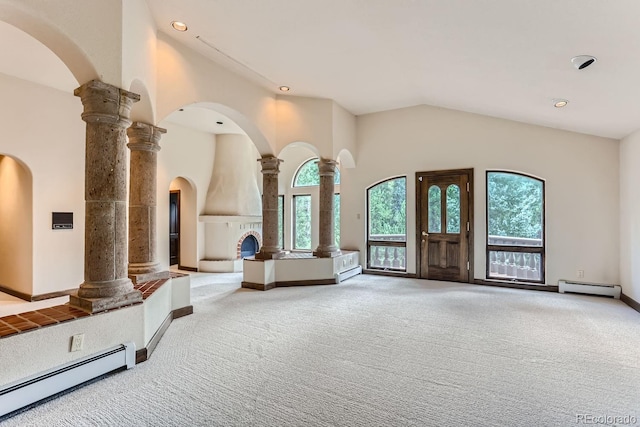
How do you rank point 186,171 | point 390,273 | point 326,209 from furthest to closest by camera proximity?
point 186,171
point 390,273
point 326,209

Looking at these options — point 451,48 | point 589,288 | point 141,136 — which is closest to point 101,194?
point 141,136

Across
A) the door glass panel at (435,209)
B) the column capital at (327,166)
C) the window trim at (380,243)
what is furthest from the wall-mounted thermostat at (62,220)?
the door glass panel at (435,209)

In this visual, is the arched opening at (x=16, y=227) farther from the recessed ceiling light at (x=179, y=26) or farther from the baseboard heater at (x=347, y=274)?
the baseboard heater at (x=347, y=274)

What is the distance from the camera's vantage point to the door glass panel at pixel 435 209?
6.66m

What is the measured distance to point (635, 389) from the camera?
2477 millimetres

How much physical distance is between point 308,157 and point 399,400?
760cm

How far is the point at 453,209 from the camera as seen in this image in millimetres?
6531

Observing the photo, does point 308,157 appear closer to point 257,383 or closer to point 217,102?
point 217,102

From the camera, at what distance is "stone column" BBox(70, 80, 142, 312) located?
273cm

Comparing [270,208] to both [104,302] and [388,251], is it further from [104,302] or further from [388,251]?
[104,302]

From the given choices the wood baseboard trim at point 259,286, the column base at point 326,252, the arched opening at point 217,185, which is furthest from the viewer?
the arched opening at point 217,185

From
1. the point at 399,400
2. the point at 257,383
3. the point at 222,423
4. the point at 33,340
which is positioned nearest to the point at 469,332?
the point at 399,400

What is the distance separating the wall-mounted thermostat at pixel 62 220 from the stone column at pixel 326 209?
4.30 metres

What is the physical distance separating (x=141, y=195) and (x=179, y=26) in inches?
80.4
